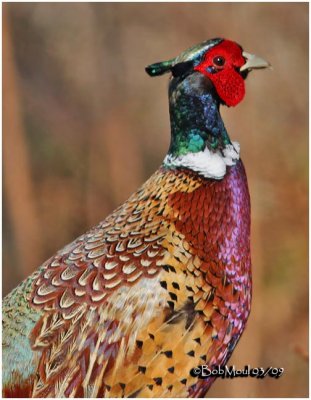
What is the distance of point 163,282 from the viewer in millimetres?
2303

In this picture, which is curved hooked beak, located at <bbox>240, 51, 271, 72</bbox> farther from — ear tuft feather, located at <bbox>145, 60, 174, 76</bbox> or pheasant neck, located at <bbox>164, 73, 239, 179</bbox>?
ear tuft feather, located at <bbox>145, 60, 174, 76</bbox>

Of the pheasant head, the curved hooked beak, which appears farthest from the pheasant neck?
the curved hooked beak

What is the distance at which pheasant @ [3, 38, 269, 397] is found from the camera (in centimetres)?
228

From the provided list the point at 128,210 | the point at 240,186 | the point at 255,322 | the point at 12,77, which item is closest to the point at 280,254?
the point at 255,322

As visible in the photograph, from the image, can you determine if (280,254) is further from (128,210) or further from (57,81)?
(57,81)

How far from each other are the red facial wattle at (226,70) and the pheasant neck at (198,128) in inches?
1.2

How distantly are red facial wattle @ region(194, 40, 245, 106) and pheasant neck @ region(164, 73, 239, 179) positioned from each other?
0.03 m

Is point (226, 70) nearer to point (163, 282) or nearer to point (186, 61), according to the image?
point (186, 61)

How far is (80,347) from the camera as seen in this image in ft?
7.51

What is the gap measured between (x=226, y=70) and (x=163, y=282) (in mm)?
790

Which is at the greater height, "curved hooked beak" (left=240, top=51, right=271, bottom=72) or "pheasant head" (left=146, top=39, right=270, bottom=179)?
"curved hooked beak" (left=240, top=51, right=271, bottom=72)

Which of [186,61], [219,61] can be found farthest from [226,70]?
[186,61]

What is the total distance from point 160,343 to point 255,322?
1.03 meters

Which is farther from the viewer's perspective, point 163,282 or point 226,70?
point 226,70
